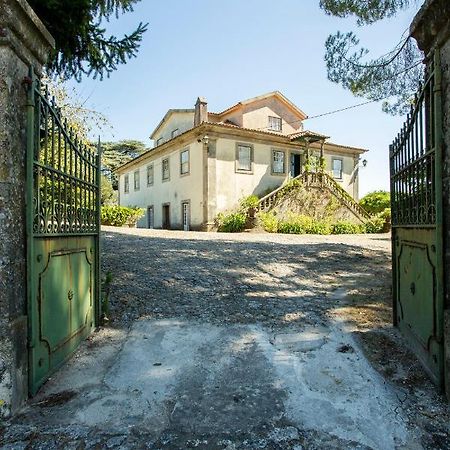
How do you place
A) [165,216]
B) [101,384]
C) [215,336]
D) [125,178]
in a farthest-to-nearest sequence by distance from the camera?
[125,178] → [165,216] → [215,336] → [101,384]

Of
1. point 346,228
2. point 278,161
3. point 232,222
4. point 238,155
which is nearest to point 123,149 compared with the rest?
point 278,161

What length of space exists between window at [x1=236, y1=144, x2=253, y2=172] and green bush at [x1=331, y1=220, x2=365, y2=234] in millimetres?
5657

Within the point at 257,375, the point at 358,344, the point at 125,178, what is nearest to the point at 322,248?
the point at 358,344

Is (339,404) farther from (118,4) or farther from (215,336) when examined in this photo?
(118,4)

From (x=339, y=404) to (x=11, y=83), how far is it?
10.9ft

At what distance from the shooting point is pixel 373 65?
7609 mm

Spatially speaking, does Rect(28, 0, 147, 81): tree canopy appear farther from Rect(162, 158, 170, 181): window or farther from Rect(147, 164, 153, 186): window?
Rect(147, 164, 153, 186): window

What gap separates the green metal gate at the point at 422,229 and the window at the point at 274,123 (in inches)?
774

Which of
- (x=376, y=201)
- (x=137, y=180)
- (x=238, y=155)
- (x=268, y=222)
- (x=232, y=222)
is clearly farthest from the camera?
(x=137, y=180)

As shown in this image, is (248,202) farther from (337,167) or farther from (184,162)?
(337,167)

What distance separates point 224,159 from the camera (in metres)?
19.4

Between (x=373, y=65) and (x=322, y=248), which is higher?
(x=373, y=65)

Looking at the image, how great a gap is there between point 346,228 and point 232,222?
654cm

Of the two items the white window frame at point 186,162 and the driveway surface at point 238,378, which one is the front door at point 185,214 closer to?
the white window frame at point 186,162
